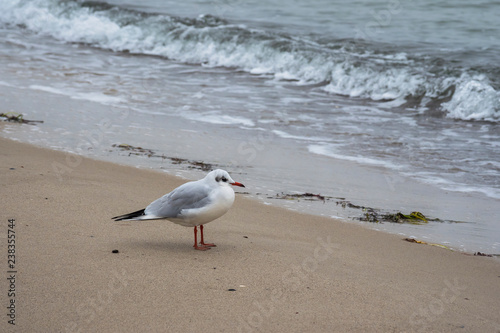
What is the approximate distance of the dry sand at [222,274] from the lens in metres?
3.10

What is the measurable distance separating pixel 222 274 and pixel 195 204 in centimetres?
55

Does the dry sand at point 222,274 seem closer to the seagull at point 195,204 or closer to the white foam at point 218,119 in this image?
the seagull at point 195,204

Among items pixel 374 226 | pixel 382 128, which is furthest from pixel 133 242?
pixel 382 128

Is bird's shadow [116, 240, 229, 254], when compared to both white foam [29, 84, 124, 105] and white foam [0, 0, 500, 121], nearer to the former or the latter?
white foam [29, 84, 124, 105]

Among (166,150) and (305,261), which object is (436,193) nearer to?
(305,261)

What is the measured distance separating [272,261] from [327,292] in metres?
0.56

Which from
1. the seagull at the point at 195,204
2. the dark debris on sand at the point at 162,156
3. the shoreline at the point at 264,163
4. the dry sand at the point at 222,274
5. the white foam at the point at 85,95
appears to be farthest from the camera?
the white foam at the point at 85,95

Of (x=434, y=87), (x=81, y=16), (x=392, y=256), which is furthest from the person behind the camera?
(x=81, y=16)

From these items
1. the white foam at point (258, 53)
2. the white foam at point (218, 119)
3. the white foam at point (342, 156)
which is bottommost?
the white foam at point (342, 156)

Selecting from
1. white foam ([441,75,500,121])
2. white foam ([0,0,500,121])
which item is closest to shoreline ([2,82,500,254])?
white foam ([441,75,500,121])

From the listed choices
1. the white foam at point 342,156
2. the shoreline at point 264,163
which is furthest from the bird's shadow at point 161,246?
the white foam at point 342,156

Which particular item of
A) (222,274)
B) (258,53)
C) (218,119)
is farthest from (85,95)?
(222,274)

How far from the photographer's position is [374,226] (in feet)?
16.7

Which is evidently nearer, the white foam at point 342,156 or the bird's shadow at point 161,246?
the bird's shadow at point 161,246
